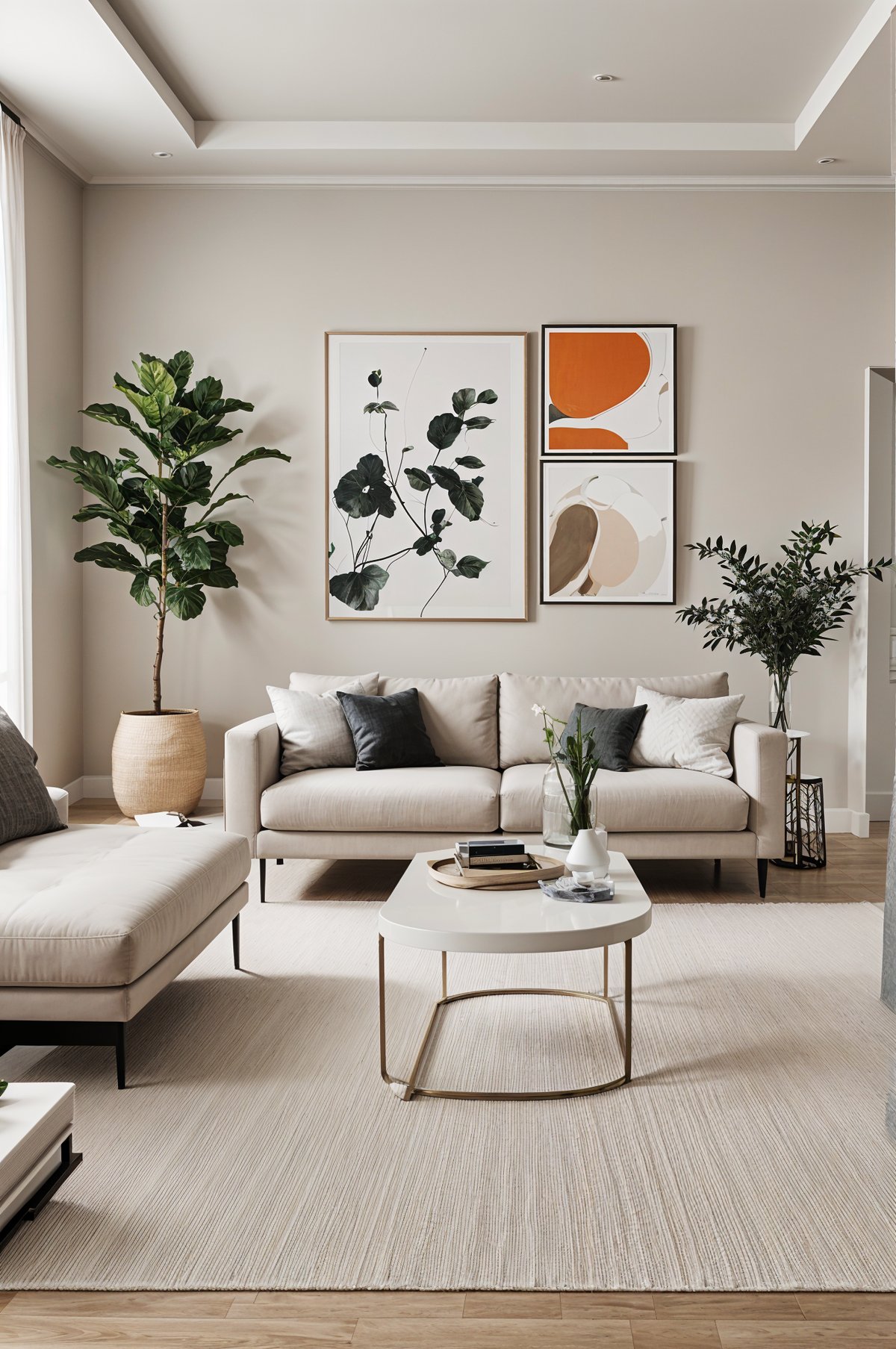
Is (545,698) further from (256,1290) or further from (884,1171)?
(256,1290)

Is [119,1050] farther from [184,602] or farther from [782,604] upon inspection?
[782,604]

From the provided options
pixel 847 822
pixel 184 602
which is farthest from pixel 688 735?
pixel 184 602

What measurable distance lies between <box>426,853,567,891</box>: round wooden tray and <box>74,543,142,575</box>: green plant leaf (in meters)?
3.04

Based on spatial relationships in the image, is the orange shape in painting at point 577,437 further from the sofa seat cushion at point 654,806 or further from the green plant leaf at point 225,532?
the sofa seat cushion at point 654,806

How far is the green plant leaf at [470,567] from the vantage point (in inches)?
215

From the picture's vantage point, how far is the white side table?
182 centimetres

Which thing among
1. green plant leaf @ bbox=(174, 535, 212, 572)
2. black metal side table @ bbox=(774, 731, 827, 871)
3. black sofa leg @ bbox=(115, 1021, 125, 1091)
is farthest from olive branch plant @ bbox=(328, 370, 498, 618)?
black sofa leg @ bbox=(115, 1021, 125, 1091)

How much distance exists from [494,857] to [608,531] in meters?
2.98

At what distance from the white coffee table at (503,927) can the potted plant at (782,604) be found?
230cm

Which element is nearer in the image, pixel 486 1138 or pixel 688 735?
pixel 486 1138

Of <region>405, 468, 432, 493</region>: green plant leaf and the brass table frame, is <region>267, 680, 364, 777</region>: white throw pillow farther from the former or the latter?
the brass table frame

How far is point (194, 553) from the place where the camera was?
5.10 m

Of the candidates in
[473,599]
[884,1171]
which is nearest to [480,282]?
[473,599]

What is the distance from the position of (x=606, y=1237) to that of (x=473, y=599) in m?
3.87
